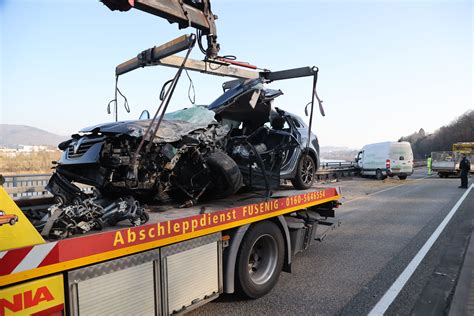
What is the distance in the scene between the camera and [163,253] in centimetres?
326

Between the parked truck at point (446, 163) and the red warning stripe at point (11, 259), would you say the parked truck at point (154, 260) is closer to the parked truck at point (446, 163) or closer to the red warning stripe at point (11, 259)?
the red warning stripe at point (11, 259)

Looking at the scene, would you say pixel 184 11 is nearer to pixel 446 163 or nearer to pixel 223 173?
pixel 223 173

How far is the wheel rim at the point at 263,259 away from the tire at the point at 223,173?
762mm

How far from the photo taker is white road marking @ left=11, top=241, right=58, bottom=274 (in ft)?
7.64

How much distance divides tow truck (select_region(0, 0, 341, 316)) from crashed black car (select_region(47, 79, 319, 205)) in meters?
0.31

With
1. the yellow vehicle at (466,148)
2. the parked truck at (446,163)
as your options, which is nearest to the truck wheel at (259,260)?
the parked truck at (446,163)

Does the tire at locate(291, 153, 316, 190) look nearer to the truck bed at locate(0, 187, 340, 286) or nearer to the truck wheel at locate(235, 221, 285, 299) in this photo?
the truck bed at locate(0, 187, 340, 286)

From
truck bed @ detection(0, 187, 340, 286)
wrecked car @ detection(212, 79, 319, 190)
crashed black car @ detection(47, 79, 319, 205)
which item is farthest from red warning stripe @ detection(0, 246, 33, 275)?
wrecked car @ detection(212, 79, 319, 190)

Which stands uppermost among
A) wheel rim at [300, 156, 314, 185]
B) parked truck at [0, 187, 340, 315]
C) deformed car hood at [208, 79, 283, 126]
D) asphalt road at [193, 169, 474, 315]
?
deformed car hood at [208, 79, 283, 126]

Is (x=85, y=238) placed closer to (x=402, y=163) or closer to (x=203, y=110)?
(x=203, y=110)

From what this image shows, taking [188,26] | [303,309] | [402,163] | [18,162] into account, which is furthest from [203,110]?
[402,163]

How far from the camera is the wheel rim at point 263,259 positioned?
4.56m

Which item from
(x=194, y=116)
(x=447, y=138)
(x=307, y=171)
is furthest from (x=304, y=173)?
(x=447, y=138)

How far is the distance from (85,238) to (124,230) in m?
0.35
